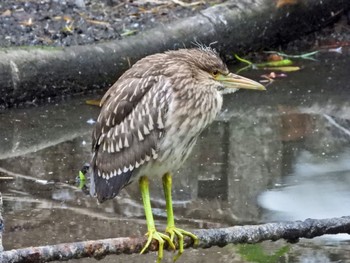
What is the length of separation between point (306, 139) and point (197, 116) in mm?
3373

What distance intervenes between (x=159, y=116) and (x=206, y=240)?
2.13 ft

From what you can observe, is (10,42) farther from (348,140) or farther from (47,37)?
(348,140)

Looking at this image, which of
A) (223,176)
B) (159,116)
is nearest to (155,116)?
(159,116)

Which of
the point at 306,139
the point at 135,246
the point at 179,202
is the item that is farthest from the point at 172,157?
the point at 306,139

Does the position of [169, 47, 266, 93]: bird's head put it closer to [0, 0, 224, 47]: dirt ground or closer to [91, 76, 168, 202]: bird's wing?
[91, 76, 168, 202]: bird's wing

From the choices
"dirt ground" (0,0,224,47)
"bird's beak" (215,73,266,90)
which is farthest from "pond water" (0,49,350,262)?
"bird's beak" (215,73,266,90)

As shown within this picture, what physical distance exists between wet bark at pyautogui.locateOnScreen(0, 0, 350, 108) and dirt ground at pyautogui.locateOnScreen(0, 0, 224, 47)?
0.28 metres

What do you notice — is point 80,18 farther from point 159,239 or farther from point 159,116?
point 159,239

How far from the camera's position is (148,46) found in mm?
9109

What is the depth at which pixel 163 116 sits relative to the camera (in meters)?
4.45

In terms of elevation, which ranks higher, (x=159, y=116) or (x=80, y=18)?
(x=159, y=116)

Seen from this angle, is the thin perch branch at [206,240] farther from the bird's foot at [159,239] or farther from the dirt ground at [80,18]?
the dirt ground at [80,18]

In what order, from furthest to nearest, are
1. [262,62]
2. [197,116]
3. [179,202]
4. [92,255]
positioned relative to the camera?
[262,62]
[179,202]
[197,116]
[92,255]

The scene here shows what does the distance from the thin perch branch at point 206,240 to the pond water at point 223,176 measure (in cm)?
112
